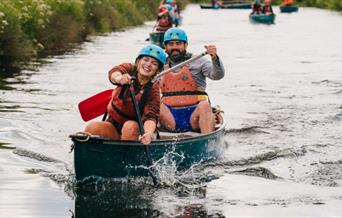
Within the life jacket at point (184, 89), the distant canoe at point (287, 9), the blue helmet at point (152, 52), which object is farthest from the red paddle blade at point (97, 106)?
the distant canoe at point (287, 9)

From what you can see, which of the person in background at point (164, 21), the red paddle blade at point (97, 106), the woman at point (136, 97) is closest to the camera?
the woman at point (136, 97)

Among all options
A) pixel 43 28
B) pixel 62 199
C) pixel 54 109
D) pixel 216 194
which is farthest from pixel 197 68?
pixel 43 28

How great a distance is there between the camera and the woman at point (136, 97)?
27.7 ft

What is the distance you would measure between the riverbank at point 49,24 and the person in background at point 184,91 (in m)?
7.87

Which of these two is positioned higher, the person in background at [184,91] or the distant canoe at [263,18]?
the person in background at [184,91]

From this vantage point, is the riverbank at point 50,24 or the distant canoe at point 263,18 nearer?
the riverbank at point 50,24

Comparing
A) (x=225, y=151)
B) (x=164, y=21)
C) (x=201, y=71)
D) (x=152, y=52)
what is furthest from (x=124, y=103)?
(x=164, y=21)

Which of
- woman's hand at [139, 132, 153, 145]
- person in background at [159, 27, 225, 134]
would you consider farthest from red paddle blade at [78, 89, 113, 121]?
person in background at [159, 27, 225, 134]

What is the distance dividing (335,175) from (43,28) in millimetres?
14384

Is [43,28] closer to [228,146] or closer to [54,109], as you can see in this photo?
[54,109]

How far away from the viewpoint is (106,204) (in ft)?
26.2

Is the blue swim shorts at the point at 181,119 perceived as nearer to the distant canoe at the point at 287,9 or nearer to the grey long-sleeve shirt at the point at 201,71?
the grey long-sleeve shirt at the point at 201,71

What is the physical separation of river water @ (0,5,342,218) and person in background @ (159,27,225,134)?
61 cm

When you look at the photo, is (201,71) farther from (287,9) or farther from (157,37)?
(287,9)
